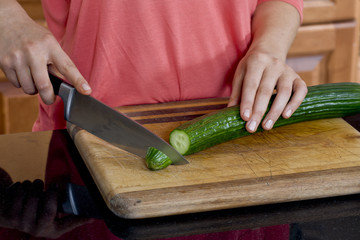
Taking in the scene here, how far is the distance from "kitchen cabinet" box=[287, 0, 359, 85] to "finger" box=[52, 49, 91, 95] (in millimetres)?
2067

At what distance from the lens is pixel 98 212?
1046mm

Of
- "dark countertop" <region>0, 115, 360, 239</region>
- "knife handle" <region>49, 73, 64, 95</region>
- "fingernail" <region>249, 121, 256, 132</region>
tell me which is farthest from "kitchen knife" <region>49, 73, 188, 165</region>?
"fingernail" <region>249, 121, 256, 132</region>

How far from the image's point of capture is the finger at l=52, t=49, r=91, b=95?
1.18 m

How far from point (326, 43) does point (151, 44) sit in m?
1.88

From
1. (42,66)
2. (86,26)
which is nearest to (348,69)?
(86,26)

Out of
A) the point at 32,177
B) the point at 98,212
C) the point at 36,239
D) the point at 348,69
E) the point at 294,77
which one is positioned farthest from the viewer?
the point at 348,69

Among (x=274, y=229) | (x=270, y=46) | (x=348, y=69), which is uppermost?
(x=270, y=46)

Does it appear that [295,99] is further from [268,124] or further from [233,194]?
[233,194]

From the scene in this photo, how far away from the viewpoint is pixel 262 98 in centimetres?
133

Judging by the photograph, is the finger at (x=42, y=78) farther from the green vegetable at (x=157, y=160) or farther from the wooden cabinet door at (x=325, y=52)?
the wooden cabinet door at (x=325, y=52)

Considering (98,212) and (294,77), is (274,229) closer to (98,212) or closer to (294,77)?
(98,212)

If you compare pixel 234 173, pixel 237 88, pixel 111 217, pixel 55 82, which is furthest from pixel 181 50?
pixel 111 217

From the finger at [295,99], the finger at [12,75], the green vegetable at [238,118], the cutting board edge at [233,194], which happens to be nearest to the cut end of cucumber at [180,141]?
the green vegetable at [238,118]

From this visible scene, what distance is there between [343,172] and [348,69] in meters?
2.24
